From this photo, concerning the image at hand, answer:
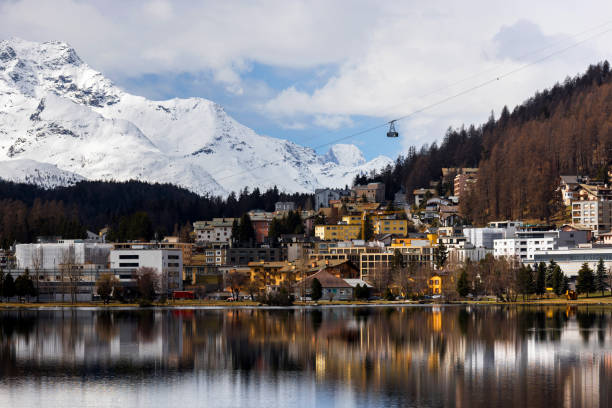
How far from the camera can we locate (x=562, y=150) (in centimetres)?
18288

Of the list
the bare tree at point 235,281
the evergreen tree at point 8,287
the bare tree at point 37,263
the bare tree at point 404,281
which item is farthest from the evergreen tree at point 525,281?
the evergreen tree at point 8,287

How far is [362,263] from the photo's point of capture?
152 m

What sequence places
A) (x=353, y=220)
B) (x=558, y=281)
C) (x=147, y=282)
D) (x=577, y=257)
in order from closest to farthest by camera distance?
(x=558, y=281), (x=147, y=282), (x=577, y=257), (x=353, y=220)

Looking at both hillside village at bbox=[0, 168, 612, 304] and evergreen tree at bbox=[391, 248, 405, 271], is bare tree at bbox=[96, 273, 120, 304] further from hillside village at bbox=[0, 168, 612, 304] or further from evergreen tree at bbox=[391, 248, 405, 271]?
evergreen tree at bbox=[391, 248, 405, 271]

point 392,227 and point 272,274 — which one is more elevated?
point 392,227

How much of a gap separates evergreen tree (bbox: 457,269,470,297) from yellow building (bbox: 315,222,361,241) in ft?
200

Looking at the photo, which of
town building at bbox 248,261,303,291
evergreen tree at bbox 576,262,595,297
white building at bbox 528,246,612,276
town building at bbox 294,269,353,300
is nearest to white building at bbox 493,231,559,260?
white building at bbox 528,246,612,276

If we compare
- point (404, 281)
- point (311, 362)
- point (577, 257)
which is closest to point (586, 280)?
point (577, 257)

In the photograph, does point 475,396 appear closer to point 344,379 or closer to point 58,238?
point 344,379

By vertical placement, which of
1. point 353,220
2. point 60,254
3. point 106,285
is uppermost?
point 353,220

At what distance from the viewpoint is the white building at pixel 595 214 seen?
536 ft

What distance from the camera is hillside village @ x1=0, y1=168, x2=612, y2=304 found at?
13112cm

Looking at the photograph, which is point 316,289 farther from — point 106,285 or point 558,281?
point 558,281

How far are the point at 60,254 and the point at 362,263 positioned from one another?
51.7 metres
